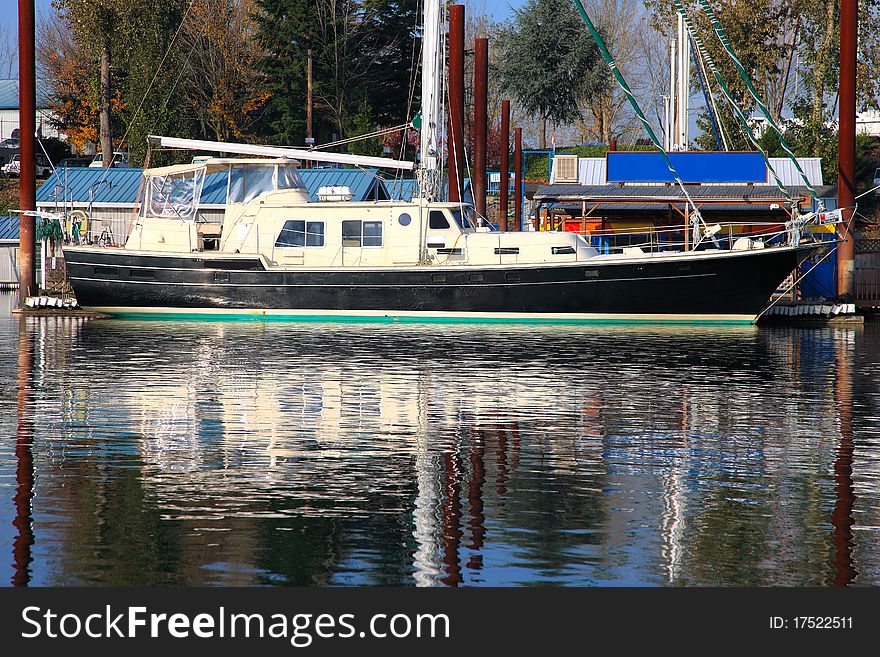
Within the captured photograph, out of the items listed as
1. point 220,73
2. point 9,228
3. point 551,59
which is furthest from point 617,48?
point 9,228

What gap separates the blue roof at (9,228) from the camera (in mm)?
47344

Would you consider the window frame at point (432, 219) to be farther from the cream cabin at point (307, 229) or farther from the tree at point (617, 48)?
the tree at point (617, 48)

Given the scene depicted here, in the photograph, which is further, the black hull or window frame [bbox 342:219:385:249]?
window frame [bbox 342:219:385:249]

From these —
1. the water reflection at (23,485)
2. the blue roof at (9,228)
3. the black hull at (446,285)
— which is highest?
the blue roof at (9,228)

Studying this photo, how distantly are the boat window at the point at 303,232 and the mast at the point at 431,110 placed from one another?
2.99m

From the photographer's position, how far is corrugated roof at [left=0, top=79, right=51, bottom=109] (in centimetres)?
7688

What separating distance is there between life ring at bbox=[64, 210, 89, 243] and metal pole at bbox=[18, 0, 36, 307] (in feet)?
4.50

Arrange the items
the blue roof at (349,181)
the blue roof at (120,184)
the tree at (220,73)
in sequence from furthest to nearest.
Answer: the tree at (220,73), the blue roof at (349,181), the blue roof at (120,184)

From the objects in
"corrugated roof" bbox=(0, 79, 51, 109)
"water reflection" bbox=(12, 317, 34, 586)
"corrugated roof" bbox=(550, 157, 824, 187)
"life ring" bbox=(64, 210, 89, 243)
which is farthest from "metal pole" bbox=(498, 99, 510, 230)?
"corrugated roof" bbox=(0, 79, 51, 109)

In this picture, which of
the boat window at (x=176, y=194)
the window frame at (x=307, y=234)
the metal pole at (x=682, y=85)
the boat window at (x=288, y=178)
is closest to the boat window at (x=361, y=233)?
the window frame at (x=307, y=234)

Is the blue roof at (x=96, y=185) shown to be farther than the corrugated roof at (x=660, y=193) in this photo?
Yes

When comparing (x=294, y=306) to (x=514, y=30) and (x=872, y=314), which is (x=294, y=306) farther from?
(x=514, y=30)

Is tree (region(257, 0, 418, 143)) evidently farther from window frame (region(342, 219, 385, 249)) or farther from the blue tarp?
window frame (region(342, 219, 385, 249))

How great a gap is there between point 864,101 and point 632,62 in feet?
80.6
